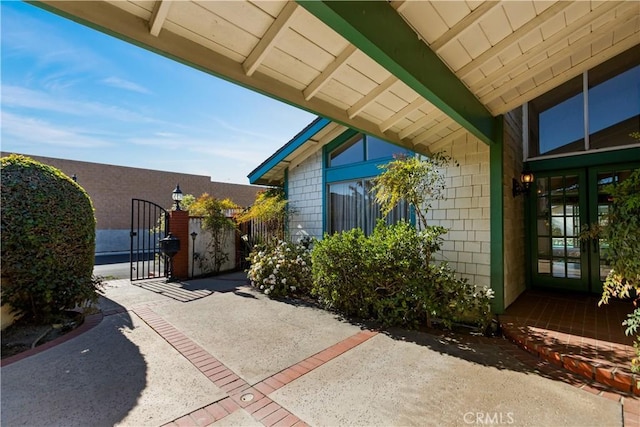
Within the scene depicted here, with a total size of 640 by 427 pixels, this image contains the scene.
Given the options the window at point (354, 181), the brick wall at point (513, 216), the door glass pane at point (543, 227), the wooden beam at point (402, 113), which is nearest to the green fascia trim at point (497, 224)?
the brick wall at point (513, 216)

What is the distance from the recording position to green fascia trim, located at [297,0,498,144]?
5.82 feet

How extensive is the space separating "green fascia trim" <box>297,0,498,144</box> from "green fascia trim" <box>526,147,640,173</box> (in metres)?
3.23

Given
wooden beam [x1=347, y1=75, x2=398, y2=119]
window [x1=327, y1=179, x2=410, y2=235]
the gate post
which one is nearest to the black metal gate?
the gate post

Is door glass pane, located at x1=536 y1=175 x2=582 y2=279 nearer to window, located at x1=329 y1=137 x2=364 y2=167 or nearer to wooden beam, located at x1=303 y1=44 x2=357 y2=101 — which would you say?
window, located at x1=329 y1=137 x2=364 y2=167

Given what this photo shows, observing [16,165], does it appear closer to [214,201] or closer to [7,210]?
[7,210]

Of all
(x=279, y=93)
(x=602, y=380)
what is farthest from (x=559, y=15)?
(x=602, y=380)

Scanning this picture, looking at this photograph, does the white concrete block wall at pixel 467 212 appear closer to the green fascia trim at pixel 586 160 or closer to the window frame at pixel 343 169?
the window frame at pixel 343 169

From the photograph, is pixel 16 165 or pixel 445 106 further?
pixel 16 165

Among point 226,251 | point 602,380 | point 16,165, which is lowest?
point 602,380

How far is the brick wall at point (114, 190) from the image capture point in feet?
56.5

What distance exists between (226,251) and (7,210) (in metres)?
5.52

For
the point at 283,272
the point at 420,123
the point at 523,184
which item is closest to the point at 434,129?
the point at 420,123

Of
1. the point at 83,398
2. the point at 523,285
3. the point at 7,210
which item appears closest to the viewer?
the point at 83,398

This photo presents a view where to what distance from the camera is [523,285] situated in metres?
5.87
